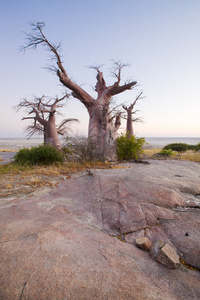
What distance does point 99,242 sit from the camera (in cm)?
180

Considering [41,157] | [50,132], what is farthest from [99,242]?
[50,132]

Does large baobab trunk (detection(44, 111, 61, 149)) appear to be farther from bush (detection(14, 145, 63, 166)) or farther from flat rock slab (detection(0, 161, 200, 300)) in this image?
flat rock slab (detection(0, 161, 200, 300))

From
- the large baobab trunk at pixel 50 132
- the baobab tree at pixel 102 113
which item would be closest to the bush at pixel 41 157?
the baobab tree at pixel 102 113

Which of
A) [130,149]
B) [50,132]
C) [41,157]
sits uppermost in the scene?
[50,132]

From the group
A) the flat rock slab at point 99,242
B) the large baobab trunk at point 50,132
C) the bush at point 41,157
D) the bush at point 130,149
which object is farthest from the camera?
the large baobab trunk at point 50,132

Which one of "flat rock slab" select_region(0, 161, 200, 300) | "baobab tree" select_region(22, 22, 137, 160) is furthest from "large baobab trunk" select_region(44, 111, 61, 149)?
"flat rock slab" select_region(0, 161, 200, 300)

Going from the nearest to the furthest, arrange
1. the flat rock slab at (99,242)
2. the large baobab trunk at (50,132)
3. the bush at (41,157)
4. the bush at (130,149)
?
the flat rock slab at (99,242) → the bush at (41,157) → the bush at (130,149) → the large baobab trunk at (50,132)

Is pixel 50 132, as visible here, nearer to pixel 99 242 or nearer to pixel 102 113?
pixel 102 113

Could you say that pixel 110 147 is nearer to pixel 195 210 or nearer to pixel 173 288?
pixel 195 210

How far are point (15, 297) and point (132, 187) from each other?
2.38 m

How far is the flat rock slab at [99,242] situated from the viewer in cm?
122

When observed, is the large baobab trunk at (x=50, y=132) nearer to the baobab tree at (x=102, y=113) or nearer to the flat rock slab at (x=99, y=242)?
the baobab tree at (x=102, y=113)

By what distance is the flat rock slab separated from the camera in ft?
4.02

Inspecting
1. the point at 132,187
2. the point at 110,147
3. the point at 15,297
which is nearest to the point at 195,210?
the point at 132,187
